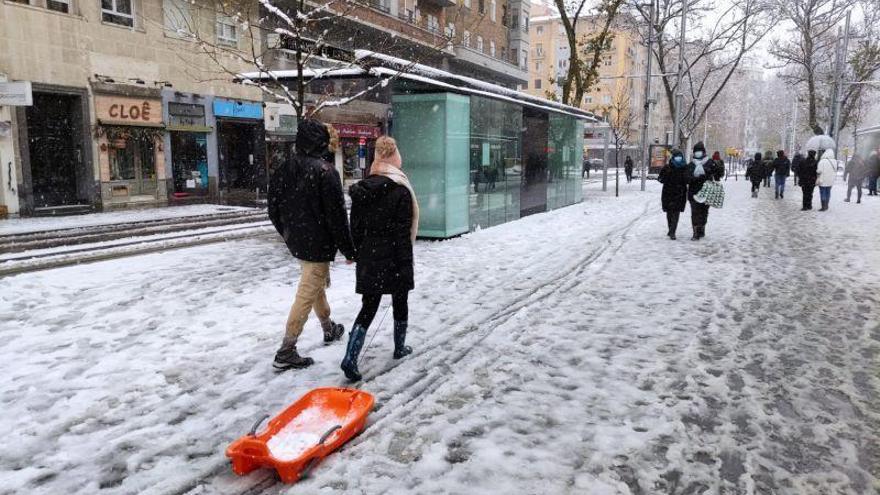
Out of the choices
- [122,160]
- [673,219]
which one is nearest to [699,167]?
[673,219]

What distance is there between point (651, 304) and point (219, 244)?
8027 mm

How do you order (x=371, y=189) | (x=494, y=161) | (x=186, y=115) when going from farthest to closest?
1. (x=186, y=115)
2. (x=494, y=161)
3. (x=371, y=189)

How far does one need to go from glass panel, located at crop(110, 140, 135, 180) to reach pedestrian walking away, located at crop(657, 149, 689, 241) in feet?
56.6

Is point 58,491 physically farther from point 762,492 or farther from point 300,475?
point 762,492

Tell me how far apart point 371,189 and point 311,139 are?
664 mm

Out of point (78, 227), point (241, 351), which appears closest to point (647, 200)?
point (78, 227)

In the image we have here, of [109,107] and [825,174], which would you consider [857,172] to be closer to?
[825,174]

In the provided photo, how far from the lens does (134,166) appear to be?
67.8 ft

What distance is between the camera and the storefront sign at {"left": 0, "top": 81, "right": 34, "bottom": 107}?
50.8 ft

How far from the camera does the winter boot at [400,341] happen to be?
4.93 metres

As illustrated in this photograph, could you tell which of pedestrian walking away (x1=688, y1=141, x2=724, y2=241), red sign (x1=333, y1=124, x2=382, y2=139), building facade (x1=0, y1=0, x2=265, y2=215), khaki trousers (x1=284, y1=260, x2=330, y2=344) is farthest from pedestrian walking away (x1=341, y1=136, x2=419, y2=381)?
red sign (x1=333, y1=124, x2=382, y2=139)

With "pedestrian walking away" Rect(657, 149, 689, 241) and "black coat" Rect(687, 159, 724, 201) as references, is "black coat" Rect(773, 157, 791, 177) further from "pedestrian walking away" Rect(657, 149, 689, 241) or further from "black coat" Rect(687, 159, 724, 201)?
"pedestrian walking away" Rect(657, 149, 689, 241)

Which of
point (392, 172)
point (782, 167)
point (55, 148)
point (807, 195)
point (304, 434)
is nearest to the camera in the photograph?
point (304, 434)

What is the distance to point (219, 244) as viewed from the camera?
11383mm
